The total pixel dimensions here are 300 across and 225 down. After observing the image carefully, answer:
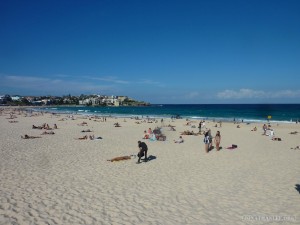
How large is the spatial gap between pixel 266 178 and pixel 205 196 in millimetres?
3333

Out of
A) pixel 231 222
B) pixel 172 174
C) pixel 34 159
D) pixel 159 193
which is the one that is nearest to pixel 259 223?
pixel 231 222

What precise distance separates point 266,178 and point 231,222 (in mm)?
4500

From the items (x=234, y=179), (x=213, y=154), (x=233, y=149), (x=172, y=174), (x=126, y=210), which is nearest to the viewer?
(x=126, y=210)

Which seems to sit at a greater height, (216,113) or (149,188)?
(216,113)

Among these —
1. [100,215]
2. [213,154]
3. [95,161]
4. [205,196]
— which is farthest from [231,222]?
[213,154]

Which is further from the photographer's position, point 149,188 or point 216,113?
point 216,113

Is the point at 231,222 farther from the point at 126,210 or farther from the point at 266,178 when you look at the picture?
the point at 266,178

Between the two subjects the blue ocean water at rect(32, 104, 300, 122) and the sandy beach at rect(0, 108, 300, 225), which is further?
the blue ocean water at rect(32, 104, 300, 122)

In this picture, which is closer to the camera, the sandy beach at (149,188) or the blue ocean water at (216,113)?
the sandy beach at (149,188)

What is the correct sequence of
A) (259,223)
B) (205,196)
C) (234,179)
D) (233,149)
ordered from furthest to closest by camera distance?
(233,149), (234,179), (205,196), (259,223)

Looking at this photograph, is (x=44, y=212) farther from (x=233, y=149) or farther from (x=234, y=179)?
(x=233, y=149)

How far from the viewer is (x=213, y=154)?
51.1 ft

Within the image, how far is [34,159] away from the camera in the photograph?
44.3ft

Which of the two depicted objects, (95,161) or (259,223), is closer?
(259,223)
